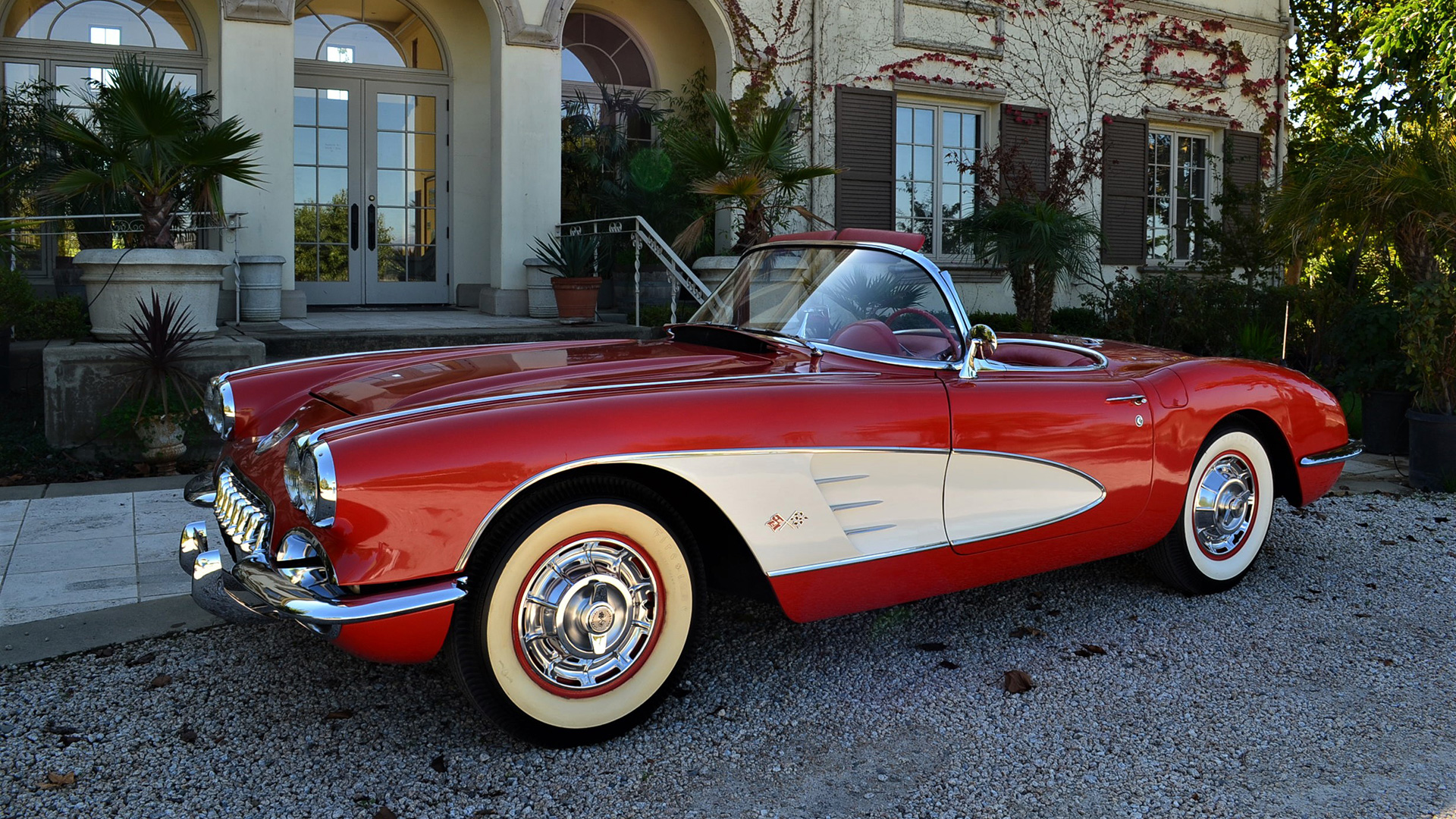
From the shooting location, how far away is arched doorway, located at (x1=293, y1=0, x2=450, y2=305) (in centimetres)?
1092

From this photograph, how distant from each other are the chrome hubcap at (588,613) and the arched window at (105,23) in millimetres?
9529

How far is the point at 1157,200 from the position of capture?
1448 centimetres

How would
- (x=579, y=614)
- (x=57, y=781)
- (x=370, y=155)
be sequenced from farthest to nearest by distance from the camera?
(x=370, y=155) < (x=579, y=614) < (x=57, y=781)

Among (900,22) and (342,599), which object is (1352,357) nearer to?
(900,22)

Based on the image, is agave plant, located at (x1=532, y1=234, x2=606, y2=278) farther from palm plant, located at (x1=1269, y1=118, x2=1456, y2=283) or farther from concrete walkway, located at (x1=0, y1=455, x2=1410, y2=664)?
palm plant, located at (x1=1269, y1=118, x2=1456, y2=283)

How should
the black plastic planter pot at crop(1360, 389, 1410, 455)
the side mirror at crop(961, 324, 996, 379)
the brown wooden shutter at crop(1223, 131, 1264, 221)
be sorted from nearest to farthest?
the side mirror at crop(961, 324, 996, 379) → the black plastic planter pot at crop(1360, 389, 1410, 455) → the brown wooden shutter at crop(1223, 131, 1264, 221)

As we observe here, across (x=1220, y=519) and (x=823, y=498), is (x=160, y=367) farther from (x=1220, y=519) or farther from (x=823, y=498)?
(x=1220, y=519)

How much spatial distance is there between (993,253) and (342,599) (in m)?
9.01

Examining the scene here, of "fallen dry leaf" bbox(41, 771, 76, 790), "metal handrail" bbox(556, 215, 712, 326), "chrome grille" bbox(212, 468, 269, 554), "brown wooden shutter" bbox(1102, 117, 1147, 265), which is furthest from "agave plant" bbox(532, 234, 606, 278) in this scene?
"fallen dry leaf" bbox(41, 771, 76, 790)

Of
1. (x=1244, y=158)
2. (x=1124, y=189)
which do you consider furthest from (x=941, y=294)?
(x=1244, y=158)

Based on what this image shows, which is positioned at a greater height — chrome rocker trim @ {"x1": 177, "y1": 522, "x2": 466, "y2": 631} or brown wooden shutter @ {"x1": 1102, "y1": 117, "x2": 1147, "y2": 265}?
brown wooden shutter @ {"x1": 1102, "y1": 117, "x2": 1147, "y2": 265}

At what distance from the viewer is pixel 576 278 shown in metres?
9.45

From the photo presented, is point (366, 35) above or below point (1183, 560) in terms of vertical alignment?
above

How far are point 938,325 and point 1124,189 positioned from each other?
37.4ft
